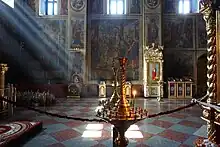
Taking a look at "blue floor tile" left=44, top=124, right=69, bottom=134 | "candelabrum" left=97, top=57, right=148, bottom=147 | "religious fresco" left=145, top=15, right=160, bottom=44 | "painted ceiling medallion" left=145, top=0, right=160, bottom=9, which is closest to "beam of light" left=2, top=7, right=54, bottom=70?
"religious fresco" left=145, top=15, right=160, bottom=44

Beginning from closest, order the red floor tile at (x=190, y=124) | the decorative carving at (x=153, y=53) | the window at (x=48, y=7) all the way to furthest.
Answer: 1. the red floor tile at (x=190, y=124)
2. the decorative carving at (x=153, y=53)
3. the window at (x=48, y=7)

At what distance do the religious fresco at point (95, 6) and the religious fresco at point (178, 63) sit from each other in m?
5.34

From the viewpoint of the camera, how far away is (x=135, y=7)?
48.7ft

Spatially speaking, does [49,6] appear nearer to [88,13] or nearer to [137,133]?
[88,13]

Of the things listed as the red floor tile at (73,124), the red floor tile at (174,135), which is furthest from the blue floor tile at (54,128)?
the red floor tile at (174,135)

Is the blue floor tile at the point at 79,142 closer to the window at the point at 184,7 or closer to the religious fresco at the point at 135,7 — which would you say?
→ the religious fresco at the point at 135,7

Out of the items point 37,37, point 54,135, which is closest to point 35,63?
point 37,37

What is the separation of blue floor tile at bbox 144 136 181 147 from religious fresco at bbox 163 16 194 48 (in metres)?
10.6

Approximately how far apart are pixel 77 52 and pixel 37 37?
10.1 feet

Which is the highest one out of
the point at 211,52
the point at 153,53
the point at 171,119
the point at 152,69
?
the point at 153,53

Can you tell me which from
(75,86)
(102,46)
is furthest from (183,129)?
(102,46)

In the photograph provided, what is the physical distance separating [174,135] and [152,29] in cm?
1002

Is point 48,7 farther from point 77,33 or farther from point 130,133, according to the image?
point 130,133

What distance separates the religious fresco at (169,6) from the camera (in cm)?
1488
